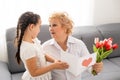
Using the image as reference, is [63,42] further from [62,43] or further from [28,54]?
[28,54]

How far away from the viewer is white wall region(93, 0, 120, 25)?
9.95 ft

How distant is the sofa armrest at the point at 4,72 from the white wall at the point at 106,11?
1.38 metres

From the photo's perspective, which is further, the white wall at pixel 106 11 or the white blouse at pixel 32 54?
the white wall at pixel 106 11

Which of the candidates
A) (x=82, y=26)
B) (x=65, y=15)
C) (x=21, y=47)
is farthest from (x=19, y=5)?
(x=21, y=47)

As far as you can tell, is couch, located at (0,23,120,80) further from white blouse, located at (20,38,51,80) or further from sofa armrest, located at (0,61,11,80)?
white blouse, located at (20,38,51,80)

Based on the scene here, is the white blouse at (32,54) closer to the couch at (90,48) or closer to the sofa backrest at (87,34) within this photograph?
the couch at (90,48)

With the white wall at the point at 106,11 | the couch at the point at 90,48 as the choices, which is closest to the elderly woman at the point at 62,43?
the couch at the point at 90,48

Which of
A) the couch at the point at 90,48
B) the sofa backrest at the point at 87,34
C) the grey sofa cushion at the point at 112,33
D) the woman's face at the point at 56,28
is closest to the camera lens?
the woman's face at the point at 56,28

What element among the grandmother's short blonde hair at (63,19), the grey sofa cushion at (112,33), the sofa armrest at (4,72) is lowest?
the sofa armrest at (4,72)

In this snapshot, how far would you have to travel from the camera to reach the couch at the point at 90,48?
2371 millimetres

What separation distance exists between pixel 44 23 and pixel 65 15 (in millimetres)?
1065

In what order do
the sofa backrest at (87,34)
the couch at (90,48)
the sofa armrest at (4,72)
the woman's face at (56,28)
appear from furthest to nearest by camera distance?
1. the sofa backrest at (87,34)
2. the couch at (90,48)
3. the sofa armrest at (4,72)
4. the woman's face at (56,28)

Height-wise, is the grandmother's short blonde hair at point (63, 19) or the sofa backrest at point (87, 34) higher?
the grandmother's short blonde hair at point (63, 19)

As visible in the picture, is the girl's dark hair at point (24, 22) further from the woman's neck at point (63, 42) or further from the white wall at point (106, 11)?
the white wall at point (106, 11)
